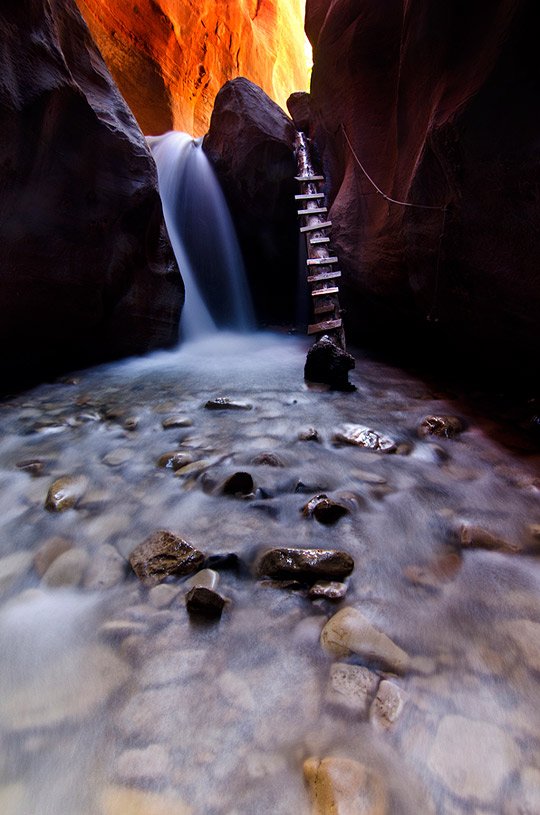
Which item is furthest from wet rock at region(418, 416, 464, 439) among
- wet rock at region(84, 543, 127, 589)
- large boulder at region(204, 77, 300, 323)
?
large boulder at region(204, 77, 300, 323)

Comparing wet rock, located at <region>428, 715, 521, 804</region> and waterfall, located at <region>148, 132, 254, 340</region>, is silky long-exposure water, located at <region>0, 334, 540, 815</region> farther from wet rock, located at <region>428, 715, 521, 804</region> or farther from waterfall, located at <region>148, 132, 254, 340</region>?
waterfall, located at <region>148, 132, 254, 340</region>

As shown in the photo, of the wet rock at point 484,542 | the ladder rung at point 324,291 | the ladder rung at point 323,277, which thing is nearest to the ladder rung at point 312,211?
the ladder rung at point 323,277

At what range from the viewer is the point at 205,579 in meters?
1.46

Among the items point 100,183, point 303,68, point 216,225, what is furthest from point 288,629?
point 303,68

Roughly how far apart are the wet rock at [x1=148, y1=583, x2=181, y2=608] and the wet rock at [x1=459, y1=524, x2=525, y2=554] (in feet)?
3.84

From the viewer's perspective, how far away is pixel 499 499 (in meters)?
2.01

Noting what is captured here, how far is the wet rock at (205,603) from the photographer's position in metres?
1.32

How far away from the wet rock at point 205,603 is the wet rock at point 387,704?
21.1 inches

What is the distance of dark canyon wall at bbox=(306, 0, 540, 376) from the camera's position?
2461mm

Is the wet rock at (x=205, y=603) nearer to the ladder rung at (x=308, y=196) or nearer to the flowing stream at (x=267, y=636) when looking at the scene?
the flowing stream at (x=267, y=636)

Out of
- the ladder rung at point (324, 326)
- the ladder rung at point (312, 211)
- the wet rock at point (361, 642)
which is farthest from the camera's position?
the ladder rung at point (312, 211)

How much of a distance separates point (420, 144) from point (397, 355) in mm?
2256

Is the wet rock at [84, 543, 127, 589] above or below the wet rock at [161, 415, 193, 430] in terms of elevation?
above

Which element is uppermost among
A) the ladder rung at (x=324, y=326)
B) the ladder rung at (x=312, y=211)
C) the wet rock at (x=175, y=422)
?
the ladder rung at (x=312, y=211)
